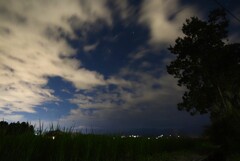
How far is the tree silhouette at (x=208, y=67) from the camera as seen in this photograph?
28.4m

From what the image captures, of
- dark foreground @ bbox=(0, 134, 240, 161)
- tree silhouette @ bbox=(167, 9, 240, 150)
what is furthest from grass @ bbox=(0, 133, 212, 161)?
tree silhouette @ bbox=(167, 9, 240, 150)

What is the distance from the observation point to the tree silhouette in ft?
93.2

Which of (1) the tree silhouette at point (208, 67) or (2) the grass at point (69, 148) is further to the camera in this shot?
(1) the tree silhouette at point (208, 67)

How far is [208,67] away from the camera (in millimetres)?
29297

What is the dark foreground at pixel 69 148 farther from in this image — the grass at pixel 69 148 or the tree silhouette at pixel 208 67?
the tree silhouette at pixel 208 67

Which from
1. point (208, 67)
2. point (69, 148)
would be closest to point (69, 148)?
point (69, 148)

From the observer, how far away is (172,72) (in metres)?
31.9

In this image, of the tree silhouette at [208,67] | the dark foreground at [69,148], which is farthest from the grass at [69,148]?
the tree silhouette at [208,67]

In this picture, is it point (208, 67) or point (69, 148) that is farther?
point (208, 67)

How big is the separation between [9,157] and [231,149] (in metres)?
13.3

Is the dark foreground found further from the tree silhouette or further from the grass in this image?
the tree silhouette

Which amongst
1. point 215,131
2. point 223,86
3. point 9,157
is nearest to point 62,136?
point 9,157

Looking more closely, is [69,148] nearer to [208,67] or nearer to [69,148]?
[69,148]

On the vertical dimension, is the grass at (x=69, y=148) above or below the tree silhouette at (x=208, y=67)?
below
